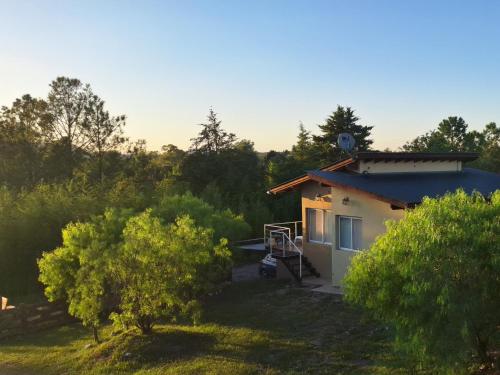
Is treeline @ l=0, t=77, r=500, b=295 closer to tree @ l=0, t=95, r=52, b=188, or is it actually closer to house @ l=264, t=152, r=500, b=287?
tree @ l=0, t=95, r=52, b=188

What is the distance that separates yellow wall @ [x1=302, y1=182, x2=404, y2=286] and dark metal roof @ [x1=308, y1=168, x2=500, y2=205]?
0.51 m

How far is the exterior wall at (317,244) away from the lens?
59.2 feet

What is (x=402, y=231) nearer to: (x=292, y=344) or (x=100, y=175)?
(x=292, y=344)

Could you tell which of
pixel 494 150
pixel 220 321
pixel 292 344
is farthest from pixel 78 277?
pixel 494 150

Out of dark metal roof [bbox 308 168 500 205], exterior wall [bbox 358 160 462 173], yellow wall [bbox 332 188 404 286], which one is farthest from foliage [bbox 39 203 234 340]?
exterior wall [bbox 358 160 462 173]

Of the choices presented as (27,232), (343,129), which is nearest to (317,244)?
(27,232)

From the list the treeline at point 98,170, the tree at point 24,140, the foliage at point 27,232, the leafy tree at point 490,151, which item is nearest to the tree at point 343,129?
the treeline at point 98,170

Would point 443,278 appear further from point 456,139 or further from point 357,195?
point 456,139

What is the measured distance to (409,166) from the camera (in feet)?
60.7

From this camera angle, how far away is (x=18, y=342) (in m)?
14.6

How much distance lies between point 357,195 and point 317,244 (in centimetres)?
297

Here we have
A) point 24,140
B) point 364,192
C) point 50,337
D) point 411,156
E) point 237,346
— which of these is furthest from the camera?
point 24,140

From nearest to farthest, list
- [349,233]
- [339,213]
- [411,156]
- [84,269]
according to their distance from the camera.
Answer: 1. [84,269]
2. [349,233]
3. [339,213]
4. [411,156]

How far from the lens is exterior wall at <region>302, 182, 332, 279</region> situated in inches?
710
